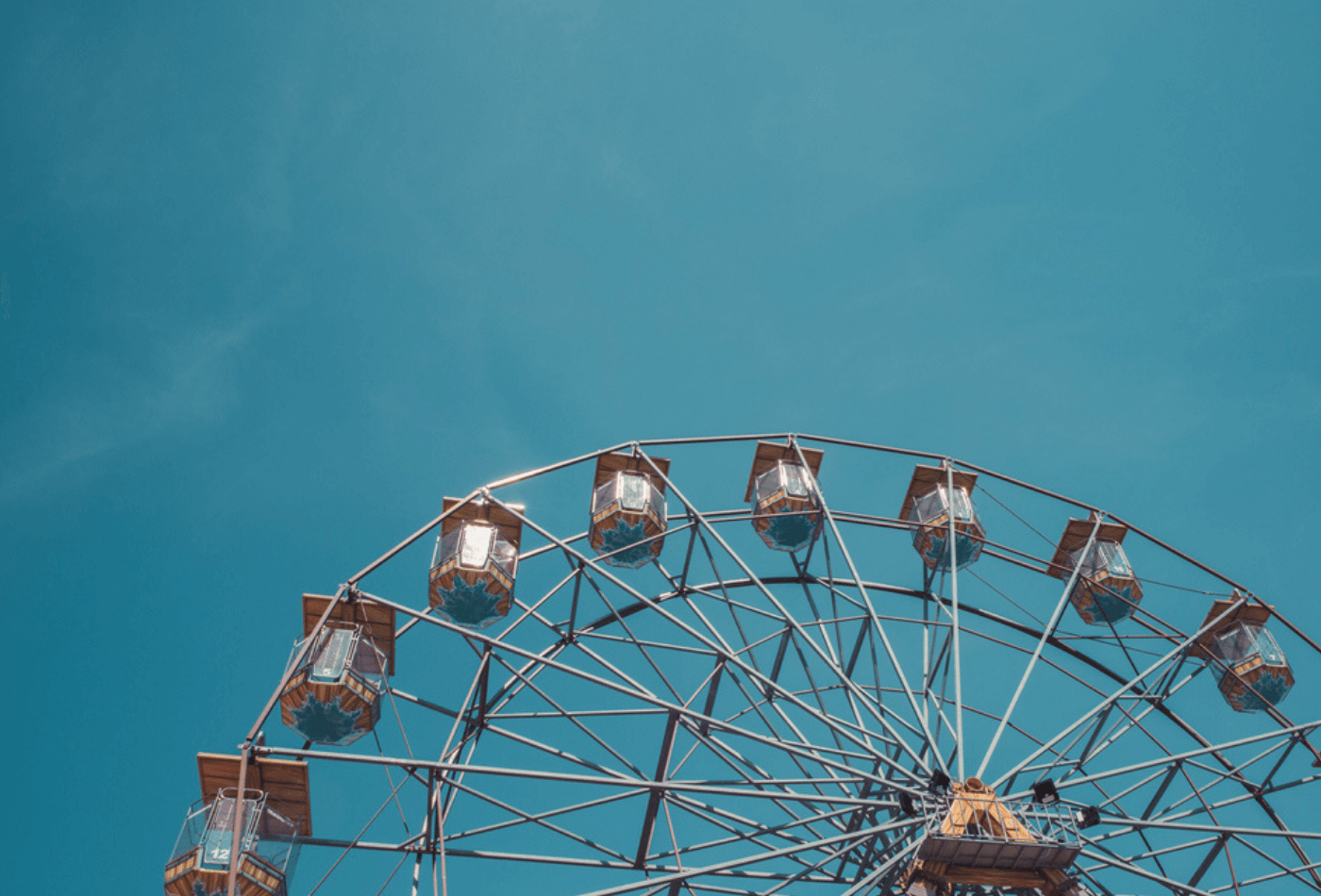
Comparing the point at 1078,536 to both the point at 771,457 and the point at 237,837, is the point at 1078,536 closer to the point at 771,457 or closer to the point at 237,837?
the point at 771,457

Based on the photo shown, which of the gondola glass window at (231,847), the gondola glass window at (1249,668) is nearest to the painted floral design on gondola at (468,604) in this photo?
the gondola glass window at (231,847)

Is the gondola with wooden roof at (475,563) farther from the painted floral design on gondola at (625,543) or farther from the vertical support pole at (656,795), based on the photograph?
the vertical support pole at (656,795)

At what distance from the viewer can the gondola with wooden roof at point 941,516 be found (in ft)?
65.3

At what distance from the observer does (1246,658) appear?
1944cm

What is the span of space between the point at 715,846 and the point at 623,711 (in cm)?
263

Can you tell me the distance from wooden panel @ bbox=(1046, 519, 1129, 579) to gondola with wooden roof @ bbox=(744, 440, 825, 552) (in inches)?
199

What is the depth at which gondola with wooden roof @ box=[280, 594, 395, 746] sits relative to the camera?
1498cm

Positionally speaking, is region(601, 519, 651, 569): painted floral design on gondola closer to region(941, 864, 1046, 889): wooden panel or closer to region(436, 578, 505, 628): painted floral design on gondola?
region(436, 578, 505, 628): painted floral design on gondola

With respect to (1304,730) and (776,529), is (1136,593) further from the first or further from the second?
(776,529)

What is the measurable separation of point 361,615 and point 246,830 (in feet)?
10.8

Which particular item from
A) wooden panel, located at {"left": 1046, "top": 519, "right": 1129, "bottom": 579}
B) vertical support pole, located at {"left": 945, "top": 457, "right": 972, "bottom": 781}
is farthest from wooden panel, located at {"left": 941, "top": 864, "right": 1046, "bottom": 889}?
wooden panel, located at {"left": 1046, "top": 519, "right": 1129, "bottom": 579}

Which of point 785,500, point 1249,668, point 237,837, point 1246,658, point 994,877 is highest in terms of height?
point 785,500

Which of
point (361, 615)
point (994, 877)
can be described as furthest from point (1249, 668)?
point (361, 615)

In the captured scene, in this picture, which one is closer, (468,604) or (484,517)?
(468,604)
